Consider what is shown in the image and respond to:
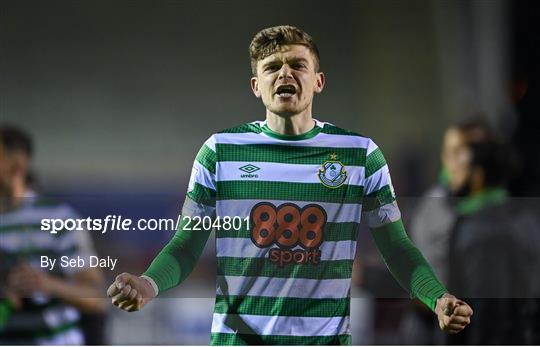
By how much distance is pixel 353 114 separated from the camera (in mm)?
4859

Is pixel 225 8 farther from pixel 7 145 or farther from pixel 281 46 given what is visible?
pixel 7 145

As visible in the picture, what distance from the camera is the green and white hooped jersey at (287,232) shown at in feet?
15.7

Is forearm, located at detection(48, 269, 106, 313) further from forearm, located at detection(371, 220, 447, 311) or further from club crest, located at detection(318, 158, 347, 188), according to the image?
forearm, located at detection(371, 220, 447, 311)

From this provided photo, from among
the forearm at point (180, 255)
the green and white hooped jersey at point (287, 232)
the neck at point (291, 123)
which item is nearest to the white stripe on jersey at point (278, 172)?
the green and white hooped jersey at point (287, 232)

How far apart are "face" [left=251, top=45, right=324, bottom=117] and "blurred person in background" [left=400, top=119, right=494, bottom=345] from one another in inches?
20.3

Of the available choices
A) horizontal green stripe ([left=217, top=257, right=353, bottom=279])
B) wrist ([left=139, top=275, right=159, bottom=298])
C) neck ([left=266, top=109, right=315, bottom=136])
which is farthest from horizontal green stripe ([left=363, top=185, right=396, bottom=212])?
wrist ([left=139, top=275, right=159, bottom=298])

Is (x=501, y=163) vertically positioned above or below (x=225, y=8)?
below

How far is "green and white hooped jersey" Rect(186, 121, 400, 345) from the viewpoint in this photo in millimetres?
4785

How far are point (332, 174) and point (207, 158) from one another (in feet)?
1.44

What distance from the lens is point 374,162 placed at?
4836 mm

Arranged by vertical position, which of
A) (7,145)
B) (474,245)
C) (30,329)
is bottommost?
(30,329)

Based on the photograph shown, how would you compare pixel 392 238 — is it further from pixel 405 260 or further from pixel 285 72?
pixel 285 72

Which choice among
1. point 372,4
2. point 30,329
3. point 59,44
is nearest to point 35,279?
point 30,329

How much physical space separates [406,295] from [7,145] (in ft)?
4.95
